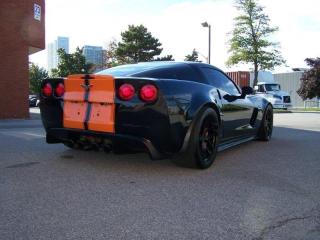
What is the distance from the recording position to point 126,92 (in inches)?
183

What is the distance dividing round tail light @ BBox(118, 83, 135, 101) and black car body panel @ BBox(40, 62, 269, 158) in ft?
0.12

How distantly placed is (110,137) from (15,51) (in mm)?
11820

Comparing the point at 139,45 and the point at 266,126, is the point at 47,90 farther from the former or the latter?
the point at 139,45

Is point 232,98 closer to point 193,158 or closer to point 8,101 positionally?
point 193,158

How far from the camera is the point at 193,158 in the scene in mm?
4984

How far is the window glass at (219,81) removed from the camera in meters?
5.92

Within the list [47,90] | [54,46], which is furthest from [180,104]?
[54,46]

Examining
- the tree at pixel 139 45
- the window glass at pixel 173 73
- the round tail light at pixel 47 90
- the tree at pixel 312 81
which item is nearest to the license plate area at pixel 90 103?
the round tail light at pixel 47 90

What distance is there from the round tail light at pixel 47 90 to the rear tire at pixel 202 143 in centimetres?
173

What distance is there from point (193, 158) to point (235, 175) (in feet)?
1.66

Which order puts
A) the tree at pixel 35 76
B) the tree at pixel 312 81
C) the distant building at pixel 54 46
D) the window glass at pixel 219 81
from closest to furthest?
the window glass at pixel 219 81
the tree at pixel 312 81
the tree at pixel 35 76
the distant building at pixel 54 46

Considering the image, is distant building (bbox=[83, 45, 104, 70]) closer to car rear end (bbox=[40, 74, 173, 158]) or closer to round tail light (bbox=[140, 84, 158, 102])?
car rear end (bbox=[40, 74, 173, 158])

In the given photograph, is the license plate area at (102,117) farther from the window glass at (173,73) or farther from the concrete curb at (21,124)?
the concrete curb at (21,124)

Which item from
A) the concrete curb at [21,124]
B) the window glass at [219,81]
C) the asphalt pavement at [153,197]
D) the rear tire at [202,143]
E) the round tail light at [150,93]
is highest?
the window glass at [219,81]
